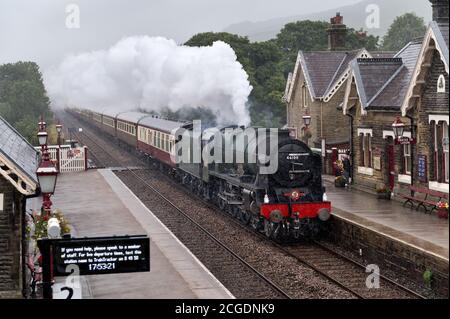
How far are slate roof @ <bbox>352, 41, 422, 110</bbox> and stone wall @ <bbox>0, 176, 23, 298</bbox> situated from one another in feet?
48.3

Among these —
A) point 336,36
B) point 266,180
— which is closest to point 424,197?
point 266,180

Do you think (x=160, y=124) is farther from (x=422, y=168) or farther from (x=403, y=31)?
(x=403, y=31)

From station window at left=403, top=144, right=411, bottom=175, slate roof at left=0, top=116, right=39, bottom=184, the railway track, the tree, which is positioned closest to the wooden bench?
station window at left=403, top=144, right=411, bottom=175

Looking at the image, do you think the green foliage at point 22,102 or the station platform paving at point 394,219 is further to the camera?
the green foliage at point 22,102

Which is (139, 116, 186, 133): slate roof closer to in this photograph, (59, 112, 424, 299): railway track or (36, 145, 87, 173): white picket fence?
(36, 145, 87, 173): white picket fence

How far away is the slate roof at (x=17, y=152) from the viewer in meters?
14.3

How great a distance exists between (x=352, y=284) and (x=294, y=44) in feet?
196

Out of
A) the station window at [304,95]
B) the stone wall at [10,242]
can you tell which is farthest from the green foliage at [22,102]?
the stone wall at [10,242]

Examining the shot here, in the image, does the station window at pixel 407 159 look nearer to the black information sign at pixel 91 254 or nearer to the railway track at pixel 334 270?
the railway track at pixel 334 270

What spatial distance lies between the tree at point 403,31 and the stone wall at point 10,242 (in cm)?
8948

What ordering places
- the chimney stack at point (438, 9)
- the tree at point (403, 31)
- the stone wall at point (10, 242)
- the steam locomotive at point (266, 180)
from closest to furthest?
the stone wall at point (10, 242), the steam locomotive at point (266, 180), the chimney stack at point (438, 9), the tree at point (403, 31)

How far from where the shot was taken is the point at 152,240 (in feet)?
69.7

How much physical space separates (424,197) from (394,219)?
2138mm
